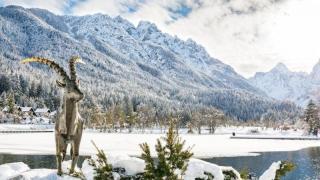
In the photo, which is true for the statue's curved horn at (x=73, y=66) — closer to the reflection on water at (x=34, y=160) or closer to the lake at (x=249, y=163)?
the lake at (x=249, y=163)

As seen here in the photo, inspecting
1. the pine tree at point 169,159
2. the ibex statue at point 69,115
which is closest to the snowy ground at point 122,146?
the ibex statue at point 69,115

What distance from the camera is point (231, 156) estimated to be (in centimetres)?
7481

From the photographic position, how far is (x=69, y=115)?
13148 millimetres

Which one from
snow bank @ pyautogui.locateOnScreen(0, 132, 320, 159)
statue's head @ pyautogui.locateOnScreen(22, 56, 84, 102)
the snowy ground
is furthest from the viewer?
the snowy ground

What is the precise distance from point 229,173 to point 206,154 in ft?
207

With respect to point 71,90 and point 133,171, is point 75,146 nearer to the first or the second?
point 71,90

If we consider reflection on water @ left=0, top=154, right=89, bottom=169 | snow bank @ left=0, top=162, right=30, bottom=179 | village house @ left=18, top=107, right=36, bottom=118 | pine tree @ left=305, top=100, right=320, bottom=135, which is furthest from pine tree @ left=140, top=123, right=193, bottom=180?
village house @ left=18, top=107, right=36, bottom=118

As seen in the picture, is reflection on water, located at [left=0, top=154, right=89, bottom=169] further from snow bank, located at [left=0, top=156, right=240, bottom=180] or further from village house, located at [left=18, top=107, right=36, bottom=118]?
village house, located at [left=18, top=107, right=36, bottom=118]

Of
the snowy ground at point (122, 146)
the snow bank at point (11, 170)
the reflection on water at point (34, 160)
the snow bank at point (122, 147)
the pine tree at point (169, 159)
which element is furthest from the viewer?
the snowy ground at point (122, 146)

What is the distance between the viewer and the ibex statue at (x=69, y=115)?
12.9 meters

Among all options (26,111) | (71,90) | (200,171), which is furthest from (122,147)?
(26,111)

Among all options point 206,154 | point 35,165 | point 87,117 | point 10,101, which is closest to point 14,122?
point 10,101

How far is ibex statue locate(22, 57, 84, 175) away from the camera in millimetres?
12867

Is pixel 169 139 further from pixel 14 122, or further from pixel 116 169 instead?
pixel 14 122
